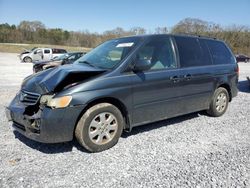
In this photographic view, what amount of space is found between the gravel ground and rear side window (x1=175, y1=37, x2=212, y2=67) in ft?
4.36

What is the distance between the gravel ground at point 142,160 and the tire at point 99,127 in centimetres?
14

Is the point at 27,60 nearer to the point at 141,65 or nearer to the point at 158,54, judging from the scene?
the point at 158,54

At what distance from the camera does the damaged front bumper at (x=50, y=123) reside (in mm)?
3354

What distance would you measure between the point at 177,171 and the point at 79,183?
1.26 m

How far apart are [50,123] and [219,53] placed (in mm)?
4225

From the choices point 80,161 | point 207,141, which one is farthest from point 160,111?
point 80,161

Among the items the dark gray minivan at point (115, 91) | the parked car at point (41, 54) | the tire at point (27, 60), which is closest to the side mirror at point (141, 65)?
the dark gray minivan at point (115, 91)

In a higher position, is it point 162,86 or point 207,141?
point 162,86

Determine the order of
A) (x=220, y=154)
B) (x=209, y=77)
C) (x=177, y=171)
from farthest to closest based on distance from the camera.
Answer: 1. (x=209, y=77)
2. (x=220, y=154)
3. (x=177, y=171)

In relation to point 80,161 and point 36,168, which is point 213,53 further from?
point 36,168

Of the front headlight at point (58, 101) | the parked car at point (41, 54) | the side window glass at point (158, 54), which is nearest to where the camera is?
the front headlight at point (58, 101)

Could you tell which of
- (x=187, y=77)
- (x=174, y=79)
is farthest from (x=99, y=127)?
(x=187, y=77)

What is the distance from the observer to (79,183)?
2939 millimetres

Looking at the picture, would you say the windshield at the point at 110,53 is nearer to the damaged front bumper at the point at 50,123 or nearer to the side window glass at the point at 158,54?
the side window glass at the point at 158,54
